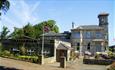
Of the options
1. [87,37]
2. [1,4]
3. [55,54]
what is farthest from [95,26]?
[1,4]

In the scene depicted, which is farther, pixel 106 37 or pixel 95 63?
pixel 106 37

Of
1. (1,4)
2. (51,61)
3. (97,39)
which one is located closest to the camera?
(1,4)

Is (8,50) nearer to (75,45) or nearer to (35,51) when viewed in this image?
(35,51)

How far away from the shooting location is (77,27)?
6944cm

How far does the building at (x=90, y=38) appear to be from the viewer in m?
66.5

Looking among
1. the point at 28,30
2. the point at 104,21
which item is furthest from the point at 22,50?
the point at 104,21

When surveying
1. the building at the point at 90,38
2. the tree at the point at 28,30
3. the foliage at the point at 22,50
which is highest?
the tree at the point at 28,30

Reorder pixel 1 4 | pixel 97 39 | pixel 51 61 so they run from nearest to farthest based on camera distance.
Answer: pixel 1 4 < pixel 51 61 < pixel 97 39

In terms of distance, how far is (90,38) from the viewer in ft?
222

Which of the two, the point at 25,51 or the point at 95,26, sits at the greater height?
the point at 95,26

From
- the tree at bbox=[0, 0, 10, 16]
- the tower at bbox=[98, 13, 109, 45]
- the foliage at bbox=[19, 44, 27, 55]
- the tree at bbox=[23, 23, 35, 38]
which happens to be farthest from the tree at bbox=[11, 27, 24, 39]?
the tree at bbox=[0, 0, 10, 16]

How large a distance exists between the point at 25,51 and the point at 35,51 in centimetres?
190

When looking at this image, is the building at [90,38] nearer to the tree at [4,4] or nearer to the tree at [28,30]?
the tree at [28,30]

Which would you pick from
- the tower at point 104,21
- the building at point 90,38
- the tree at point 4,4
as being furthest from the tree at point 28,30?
the tree at point 4,4
